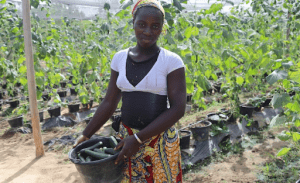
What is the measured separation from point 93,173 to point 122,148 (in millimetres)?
195

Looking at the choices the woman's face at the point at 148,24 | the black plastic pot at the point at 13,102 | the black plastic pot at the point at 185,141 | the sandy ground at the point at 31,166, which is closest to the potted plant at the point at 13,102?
the black plastic pot at the point at 13,102

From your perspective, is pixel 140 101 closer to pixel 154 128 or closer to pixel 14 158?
pixel 154 128

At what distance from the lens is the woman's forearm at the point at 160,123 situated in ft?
4.25

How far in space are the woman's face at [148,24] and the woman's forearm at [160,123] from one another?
1.29 ft

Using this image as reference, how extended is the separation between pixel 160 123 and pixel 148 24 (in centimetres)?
53

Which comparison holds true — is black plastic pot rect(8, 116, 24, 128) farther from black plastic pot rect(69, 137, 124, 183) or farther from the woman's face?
the woman's face

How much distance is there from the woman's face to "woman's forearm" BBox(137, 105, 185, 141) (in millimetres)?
394

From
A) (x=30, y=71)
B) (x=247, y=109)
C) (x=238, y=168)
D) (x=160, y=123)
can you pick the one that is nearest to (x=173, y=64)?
(x=160, y=123)

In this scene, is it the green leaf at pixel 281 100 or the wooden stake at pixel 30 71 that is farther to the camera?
the wooden stake at pixel 30 71

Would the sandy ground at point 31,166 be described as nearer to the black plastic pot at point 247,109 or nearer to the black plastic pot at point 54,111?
the black plastic pot at point 54,111

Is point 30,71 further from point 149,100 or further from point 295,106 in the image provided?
point 295,106

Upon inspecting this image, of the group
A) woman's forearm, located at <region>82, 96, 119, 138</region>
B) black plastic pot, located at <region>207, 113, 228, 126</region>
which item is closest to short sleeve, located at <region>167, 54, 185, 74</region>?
woman's forearm, located at <region>82, 96, 119, 138</region>

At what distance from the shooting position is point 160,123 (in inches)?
51.5

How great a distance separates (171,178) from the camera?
147 cm
